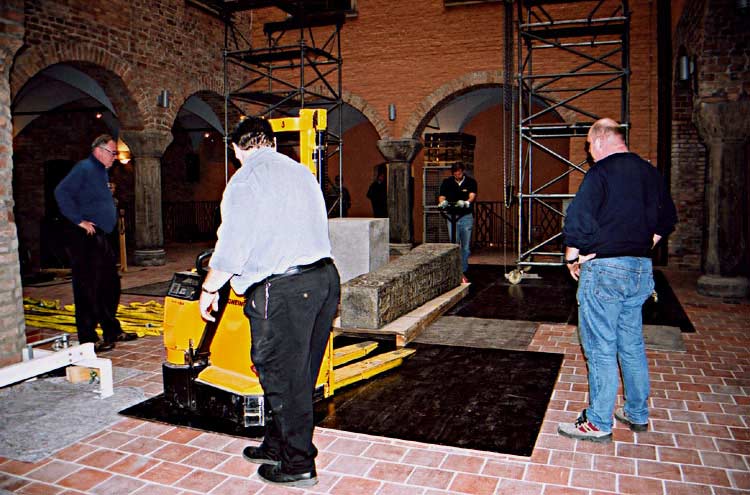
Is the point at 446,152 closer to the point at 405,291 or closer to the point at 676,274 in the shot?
the point at 676,274

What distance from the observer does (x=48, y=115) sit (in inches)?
603

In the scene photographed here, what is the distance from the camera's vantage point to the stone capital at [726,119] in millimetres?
7828

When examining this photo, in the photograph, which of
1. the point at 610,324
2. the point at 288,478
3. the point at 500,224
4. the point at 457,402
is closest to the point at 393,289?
the point at 457,402

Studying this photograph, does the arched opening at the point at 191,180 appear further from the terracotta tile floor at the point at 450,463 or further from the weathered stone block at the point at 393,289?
the terracotta tile floor at the point at 450,463

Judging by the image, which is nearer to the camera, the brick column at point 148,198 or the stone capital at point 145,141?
the stone capital at point 145,141

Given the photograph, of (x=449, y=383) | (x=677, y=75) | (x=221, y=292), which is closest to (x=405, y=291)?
(x=449, y=383)

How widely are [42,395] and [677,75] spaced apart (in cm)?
1070

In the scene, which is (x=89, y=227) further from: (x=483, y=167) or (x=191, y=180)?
(x=191, y=180)

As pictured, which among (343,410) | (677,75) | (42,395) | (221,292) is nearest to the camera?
(221,292)

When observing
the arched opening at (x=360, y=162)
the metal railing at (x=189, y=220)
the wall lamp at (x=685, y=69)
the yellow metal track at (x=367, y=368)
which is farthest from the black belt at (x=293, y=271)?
the arched opening at (x=360, y=162)

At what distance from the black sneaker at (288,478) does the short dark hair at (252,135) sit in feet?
5.20

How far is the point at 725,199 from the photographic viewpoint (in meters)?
8.13

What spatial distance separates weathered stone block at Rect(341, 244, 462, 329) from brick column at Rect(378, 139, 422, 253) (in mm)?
6395

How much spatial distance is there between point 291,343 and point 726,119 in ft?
23.3
